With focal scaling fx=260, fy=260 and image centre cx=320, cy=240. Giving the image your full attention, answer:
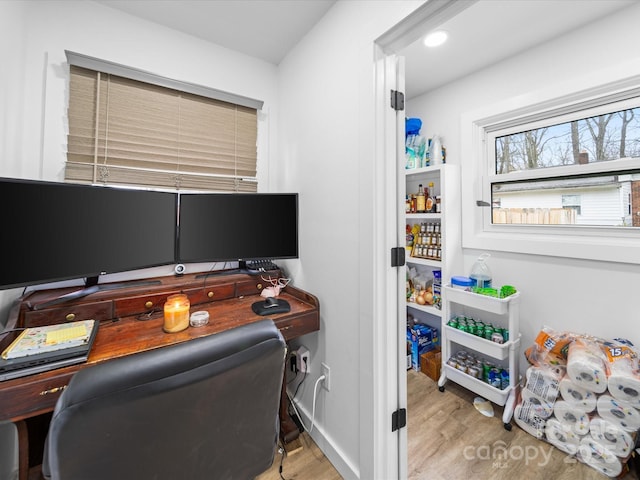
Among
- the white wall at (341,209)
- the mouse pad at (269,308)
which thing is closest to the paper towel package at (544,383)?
the white wall at (341,209)

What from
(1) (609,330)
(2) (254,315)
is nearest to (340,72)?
(2) (254,315)

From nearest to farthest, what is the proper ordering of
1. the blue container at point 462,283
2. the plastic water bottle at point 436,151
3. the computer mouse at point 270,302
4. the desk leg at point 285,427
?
the computer mouse at point 270,302 → the desk leg at point 285,427 → the blue container at point 462,283 → the plastic water bottle at point 436,151

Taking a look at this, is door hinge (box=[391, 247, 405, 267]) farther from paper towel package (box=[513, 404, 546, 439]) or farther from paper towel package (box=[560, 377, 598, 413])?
paper towel package (box=[513, 404, 546, 439])

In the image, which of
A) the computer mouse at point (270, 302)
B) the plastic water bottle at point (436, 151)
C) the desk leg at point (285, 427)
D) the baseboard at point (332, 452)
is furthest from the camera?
the plastic water bottle at point (436, 151)

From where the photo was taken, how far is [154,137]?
5.37 ft

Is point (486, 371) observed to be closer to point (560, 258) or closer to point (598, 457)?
point (598, 457)

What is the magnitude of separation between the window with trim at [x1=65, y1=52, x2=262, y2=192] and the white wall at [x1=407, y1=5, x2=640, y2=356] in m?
1.89

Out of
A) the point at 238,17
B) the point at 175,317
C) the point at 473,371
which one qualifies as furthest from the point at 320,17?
the point at 473,371

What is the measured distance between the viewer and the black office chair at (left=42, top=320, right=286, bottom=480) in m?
0.51

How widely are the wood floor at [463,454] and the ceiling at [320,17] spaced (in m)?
2.17

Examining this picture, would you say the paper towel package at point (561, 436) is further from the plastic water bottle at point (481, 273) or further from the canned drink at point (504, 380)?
the plastic water bottle at point (481, 273)

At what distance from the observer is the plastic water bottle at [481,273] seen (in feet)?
6.80

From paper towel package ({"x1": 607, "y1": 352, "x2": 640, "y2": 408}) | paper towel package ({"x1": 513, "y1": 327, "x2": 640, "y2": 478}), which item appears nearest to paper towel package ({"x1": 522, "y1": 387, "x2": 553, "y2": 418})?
paper towel package ({"x1": 513, "y1": 327, "x2": 640, "y2": 478})

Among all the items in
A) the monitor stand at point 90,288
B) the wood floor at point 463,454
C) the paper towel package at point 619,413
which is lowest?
the wood floor at point 463,454
